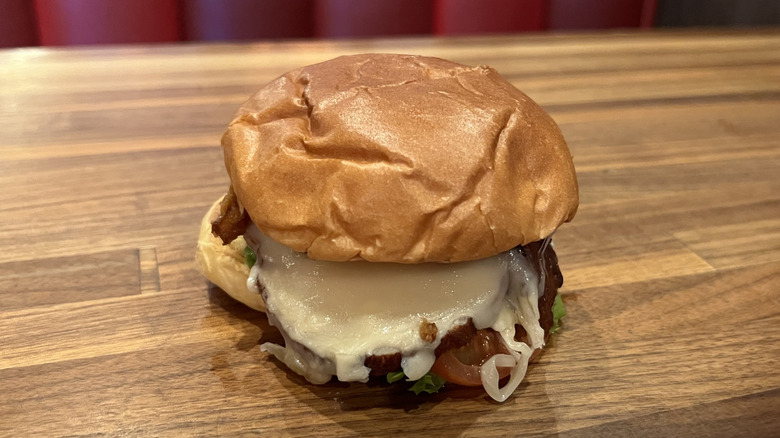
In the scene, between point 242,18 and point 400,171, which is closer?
point 400,171

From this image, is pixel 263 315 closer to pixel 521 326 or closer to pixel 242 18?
pixel 521 326

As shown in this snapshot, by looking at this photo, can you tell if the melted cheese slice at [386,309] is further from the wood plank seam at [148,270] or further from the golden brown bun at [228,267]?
the wood plank seam at [148,270]

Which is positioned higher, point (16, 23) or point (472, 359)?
point (16, 23)

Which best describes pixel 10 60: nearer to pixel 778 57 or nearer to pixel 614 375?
pixel 614 375

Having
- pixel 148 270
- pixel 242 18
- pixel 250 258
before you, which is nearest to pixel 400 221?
pixel 250 258

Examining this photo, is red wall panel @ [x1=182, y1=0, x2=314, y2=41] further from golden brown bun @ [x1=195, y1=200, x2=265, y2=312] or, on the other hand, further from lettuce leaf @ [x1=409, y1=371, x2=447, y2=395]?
lettuce leaf @ [x1=409, y1=371, x2=447, y2=395]

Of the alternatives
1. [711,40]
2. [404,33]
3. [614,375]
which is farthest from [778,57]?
[614,375]

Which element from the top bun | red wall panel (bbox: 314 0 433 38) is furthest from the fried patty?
red wall panel (bbox: 314 0 433 38)

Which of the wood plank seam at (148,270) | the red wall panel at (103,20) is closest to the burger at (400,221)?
the wood plank seam at (148,270)

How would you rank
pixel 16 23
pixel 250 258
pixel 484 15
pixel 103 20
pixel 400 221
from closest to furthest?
pixel 400 221 → pixel 250 258 → pixel 16 23 → pixel 103 20 → pixel 484 15
